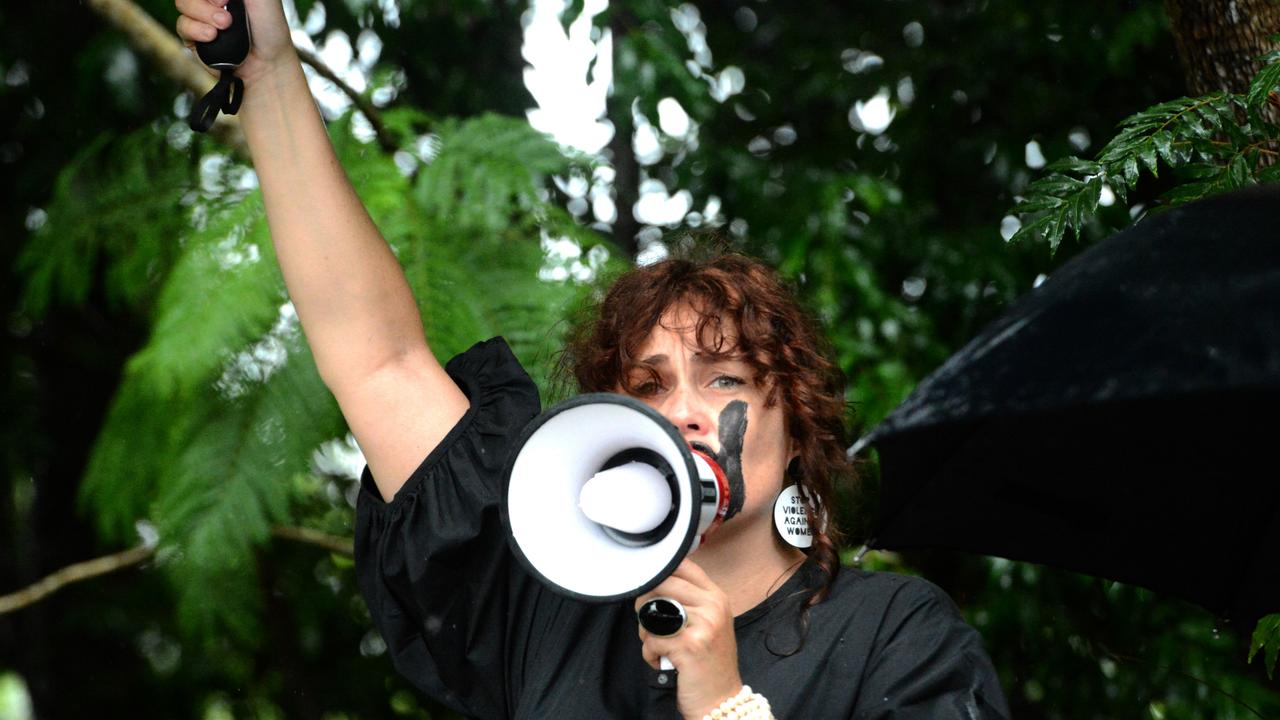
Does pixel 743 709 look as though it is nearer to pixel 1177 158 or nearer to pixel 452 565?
pixel 452 565

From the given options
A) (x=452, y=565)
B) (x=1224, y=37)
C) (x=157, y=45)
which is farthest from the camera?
(x=157, y=45)

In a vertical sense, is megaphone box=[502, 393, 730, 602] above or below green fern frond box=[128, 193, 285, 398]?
above

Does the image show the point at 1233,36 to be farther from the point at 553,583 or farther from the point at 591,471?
the point at 553,583

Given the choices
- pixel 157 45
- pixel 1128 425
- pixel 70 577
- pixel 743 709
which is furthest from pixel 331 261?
pixel 70 577

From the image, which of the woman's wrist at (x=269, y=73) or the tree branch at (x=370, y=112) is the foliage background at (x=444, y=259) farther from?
the woman's wrist at (x=269, y=73)

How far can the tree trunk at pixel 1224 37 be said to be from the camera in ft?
7.55

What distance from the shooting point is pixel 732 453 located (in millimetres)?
1773

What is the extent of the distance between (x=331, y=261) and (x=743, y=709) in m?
0.83

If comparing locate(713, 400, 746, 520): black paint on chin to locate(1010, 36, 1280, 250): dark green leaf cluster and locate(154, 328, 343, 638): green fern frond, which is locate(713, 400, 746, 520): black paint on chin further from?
locate(154, 328, 343, 638): green fern frond

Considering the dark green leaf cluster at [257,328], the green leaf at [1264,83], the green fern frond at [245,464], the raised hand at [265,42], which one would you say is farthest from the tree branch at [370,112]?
the green leaf at [1264,83]

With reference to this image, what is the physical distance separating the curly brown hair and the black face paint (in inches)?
2.7

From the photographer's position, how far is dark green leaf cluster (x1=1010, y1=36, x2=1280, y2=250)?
6.75 feet

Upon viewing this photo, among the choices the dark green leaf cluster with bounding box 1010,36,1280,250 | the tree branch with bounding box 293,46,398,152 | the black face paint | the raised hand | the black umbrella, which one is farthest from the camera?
the tree branch with bounding box 293,46,398,152

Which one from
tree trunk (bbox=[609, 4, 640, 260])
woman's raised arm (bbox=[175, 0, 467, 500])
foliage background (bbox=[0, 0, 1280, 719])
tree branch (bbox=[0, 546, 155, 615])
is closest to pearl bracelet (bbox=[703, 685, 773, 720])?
woman's raised arm (bbox=[175, 0, 467, 500])
